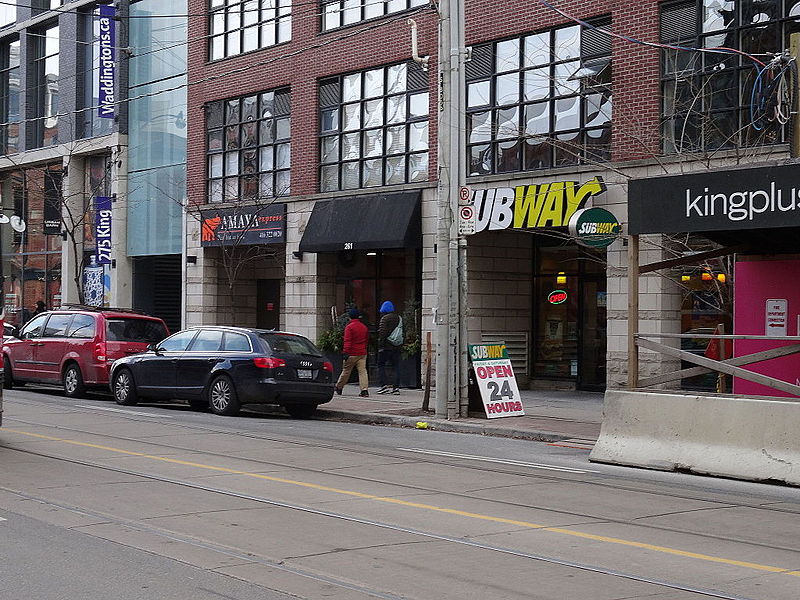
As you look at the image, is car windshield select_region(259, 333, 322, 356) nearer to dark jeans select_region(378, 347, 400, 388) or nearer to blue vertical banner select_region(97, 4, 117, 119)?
dark jeans select_region(378, 347, 400, 388)

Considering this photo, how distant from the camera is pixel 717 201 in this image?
41.5ft

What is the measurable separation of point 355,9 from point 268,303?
9202mm

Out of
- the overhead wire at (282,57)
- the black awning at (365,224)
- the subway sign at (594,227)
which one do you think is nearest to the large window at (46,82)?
the overhead wire at (282,57)

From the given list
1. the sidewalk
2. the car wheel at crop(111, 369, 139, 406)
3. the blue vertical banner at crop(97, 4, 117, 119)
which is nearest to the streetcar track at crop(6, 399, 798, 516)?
Answer: the car wheel at crop(111, 369, 139, 406)

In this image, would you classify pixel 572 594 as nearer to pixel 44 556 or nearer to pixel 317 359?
pixel 44 556

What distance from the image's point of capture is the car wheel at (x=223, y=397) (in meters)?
18.9

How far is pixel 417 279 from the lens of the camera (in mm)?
25500

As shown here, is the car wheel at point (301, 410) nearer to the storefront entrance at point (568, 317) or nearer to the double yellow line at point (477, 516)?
the storefront entrance at point (568, 317)

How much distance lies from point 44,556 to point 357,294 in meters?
19.8

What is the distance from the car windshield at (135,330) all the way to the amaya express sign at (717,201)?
39.9 feet

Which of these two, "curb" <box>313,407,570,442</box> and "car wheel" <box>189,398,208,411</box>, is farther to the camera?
"car wheel" <box>189,398,208,411</box>

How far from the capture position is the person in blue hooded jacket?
912 inches

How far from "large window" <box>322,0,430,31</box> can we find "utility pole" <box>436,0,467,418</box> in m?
Answer: 6.38

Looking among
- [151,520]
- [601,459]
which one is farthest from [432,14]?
[151,520]
